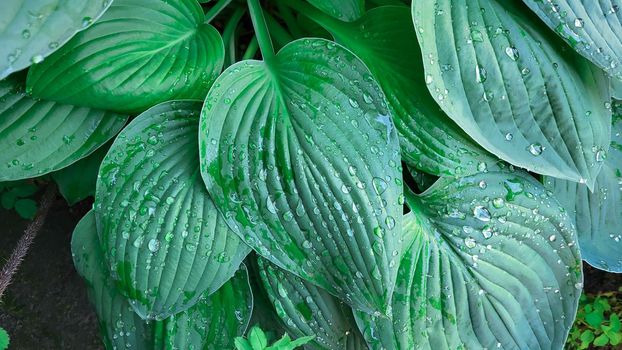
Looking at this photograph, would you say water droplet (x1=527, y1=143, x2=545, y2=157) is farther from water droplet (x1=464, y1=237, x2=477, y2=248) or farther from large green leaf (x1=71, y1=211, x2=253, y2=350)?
large green leaf (x1=71, y1=211, x2=253, y2=350)

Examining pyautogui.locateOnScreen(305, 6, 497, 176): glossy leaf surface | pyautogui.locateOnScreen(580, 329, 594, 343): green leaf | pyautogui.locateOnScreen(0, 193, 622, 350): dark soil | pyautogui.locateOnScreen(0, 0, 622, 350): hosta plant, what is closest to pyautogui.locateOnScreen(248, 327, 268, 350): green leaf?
pyautogui.locateOnScreen(0, 0, 622, 350): hosta plant

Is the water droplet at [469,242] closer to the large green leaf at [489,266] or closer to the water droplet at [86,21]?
the large green leaf at [489,266]

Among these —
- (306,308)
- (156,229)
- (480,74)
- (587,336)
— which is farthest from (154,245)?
(587,336)

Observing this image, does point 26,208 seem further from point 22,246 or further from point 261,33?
point 261,33

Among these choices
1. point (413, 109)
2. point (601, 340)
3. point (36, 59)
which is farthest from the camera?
point (601, 340)

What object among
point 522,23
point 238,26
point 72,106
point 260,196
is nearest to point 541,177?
point 522,23
